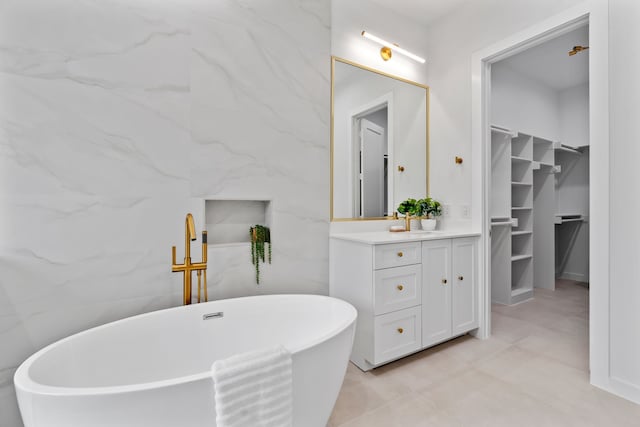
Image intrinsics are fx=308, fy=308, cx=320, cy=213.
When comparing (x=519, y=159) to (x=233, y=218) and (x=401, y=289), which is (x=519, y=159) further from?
(x=233, y=218)

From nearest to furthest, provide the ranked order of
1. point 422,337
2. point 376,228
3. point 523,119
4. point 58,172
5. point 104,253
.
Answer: point 58,172, point 104,253, point 422,337, point 376,228, point 523,119

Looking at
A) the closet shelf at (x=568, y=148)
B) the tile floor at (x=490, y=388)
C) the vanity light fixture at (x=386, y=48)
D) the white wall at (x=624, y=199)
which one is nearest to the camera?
the tile floor at (x=490, y=388)

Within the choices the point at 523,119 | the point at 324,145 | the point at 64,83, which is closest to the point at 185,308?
the point at 64,83

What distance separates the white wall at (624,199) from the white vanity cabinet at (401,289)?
2.87ft

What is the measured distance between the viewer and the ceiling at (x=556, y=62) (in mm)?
3107

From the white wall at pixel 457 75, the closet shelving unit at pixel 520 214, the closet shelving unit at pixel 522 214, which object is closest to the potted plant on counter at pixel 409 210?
the white wall at pixel 457 75

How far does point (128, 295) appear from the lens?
5.48 ft

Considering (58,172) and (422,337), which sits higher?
(58,172)

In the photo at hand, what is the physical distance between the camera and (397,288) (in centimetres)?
206

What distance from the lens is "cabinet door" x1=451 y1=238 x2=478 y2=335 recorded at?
7.86 ft

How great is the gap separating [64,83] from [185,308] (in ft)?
4.17

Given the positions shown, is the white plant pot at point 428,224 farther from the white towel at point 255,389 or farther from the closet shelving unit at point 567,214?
the closet shelving unit at point 567,214

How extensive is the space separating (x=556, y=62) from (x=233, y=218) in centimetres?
403

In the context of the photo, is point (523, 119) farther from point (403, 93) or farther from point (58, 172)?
point (58, 172)
